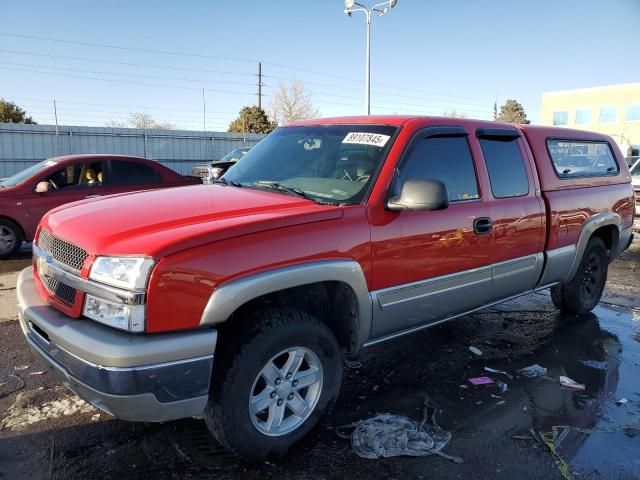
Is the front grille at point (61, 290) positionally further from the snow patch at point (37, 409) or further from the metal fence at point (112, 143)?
the metal fence at point (112, 143)

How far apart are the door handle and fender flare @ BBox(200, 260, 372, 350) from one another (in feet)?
3.63

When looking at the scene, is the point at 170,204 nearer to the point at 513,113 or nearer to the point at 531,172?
the point at 531,172

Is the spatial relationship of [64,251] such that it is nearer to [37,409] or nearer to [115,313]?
[115,313]

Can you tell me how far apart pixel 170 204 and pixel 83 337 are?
101cm

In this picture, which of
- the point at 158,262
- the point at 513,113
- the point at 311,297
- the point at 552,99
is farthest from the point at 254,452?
the point at 513,113

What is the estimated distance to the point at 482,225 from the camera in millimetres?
3795

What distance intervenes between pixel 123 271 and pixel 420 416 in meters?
2.13

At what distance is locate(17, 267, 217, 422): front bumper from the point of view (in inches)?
91.6

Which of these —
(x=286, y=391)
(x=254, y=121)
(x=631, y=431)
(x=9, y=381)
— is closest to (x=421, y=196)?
(x=286, y=391)

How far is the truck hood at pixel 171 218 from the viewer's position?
98.6 inches

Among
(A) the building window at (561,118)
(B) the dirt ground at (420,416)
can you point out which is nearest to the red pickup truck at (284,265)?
(B) the dirt ground at (420,416)

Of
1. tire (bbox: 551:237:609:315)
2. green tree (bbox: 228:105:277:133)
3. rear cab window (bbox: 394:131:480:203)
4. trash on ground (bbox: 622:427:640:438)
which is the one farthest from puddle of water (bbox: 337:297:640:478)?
green tree (bbox: 228:105:277:133)

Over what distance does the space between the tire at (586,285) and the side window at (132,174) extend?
6.60 meters

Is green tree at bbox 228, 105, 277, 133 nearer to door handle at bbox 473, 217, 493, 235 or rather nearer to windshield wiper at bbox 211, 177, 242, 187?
windshield wiper at bbox 211, 177, 242, 187
